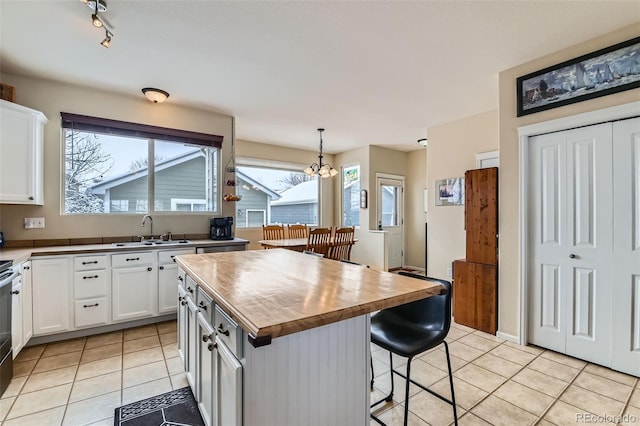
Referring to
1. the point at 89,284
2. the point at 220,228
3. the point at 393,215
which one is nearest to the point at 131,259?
the point at 89,284

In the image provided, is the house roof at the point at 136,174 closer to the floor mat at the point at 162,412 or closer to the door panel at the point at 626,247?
the floor mat at the point at 162,412

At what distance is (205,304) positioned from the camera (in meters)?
1.56

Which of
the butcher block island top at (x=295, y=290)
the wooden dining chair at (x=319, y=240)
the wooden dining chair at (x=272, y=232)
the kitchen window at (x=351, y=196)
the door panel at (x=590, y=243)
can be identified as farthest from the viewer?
the kitchen window at (x=351, y=196)

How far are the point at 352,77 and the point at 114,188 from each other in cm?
313

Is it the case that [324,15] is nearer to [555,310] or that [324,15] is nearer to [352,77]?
[352,77]

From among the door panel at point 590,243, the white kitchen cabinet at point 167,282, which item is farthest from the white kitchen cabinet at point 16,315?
the door panel at point 590,243

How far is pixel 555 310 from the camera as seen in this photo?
267 centimetres

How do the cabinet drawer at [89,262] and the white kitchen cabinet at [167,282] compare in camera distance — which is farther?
the white kitchen cabinet at [167,282]

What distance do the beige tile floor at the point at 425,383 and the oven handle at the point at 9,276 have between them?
78 cm

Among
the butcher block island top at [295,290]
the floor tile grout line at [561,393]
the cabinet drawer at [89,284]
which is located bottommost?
the floor tile grout line at [561,393]

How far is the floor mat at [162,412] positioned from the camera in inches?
70.1

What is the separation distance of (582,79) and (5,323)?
4.97m

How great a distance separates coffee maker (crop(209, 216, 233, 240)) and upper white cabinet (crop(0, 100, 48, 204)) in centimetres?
177

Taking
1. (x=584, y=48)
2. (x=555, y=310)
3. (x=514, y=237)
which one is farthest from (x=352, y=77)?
(x=555, y=310)
